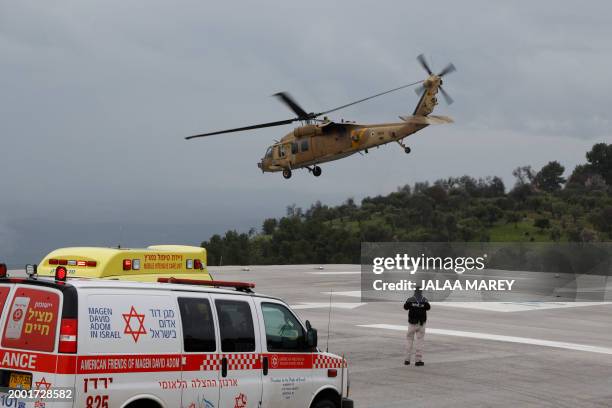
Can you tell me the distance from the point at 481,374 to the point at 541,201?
119787mm

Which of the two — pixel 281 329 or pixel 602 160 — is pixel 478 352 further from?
pixel 602 160

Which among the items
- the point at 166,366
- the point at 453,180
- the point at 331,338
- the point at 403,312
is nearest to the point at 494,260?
the point at 403,312

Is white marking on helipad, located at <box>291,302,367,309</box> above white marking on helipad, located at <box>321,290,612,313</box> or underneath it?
underneath

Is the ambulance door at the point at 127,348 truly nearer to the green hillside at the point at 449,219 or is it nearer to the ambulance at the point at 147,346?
the ambulance at the point at 147,346

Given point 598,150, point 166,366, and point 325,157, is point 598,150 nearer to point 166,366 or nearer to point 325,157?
point 325,157

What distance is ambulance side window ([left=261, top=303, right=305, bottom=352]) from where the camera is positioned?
1101 cm

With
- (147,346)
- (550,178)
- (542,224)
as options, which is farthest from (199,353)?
(550,178)

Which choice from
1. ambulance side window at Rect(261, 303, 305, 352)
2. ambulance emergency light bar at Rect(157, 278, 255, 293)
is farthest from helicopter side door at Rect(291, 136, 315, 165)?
ambulance emergency light bar at Rect(157, 278, 255, 293)

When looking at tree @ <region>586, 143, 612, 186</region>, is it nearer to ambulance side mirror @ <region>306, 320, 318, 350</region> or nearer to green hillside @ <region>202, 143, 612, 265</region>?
green hillside @ <region>202, 143, 612, 265</region>

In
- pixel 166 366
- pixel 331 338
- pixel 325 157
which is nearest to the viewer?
pixel 166 366

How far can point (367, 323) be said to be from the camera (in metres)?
28.5

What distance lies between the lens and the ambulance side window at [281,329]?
1101cm

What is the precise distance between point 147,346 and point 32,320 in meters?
1.17

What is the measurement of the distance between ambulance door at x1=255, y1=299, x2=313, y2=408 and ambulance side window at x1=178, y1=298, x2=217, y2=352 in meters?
0.85
